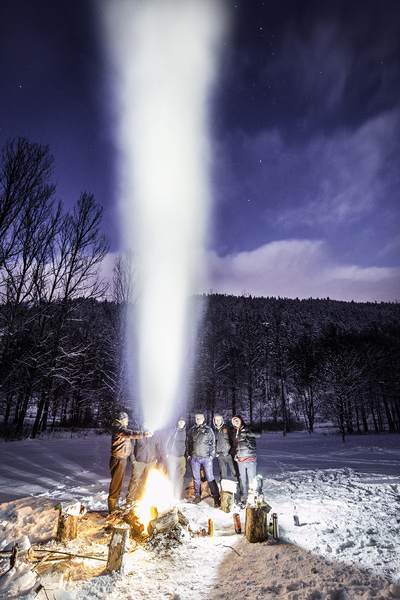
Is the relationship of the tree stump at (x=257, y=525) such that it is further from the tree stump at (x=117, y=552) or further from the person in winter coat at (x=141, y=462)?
the person in winter coat at (x=141, y=462)

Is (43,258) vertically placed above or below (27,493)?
above

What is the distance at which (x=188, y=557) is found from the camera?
431 cm

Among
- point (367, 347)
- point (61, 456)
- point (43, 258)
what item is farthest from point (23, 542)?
point (367, 347)

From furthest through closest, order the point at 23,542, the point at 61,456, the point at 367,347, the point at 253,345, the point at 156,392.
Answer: the point at 367,347 < the point at 253,345 < the point at 156,392 < the point at 61,456 < the point at 23,542

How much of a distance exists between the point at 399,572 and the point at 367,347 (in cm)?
3511

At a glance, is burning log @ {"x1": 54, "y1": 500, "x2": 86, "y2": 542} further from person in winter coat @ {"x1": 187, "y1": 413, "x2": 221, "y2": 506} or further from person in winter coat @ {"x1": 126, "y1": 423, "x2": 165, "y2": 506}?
person in winter coat @ {"x1": 187, "y1": 413, "x2": 221, "y2": 506}

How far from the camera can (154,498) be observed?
6.18 m

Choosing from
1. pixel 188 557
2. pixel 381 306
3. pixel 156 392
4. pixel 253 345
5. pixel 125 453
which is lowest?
pixel 188 557

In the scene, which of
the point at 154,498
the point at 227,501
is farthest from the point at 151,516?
the point at 227,501

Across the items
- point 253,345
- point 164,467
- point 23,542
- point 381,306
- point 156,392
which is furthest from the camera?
point 381,306

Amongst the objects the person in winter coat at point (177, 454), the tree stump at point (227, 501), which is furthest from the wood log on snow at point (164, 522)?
the person in winter coat at point (177, 454)

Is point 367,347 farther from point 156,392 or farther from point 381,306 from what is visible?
point 381,306

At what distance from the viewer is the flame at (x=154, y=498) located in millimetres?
5173

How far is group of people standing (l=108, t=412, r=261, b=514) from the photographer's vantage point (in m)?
6.10
